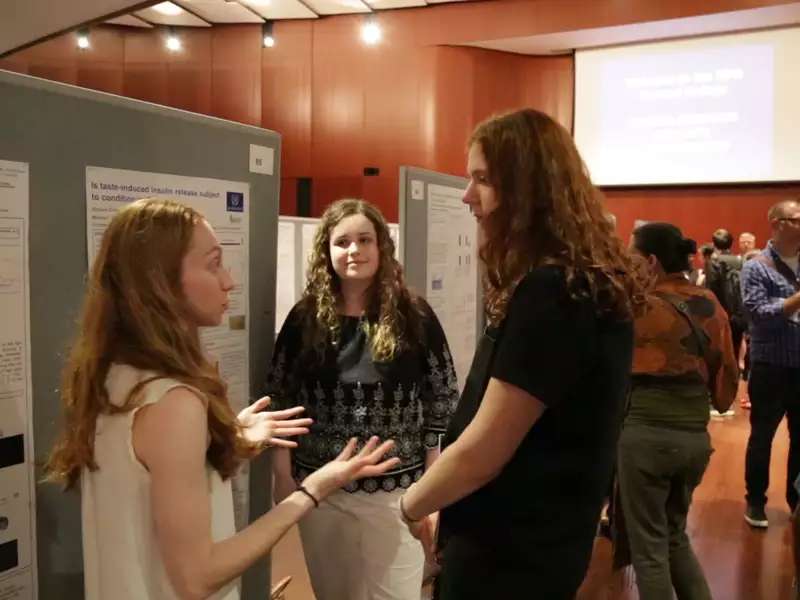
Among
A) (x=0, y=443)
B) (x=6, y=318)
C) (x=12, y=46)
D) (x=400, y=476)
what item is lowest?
(x=400, y=476)

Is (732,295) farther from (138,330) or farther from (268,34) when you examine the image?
(268,34)

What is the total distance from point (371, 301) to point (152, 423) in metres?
1.01

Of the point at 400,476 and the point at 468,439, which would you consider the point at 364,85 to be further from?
the point at 468,439

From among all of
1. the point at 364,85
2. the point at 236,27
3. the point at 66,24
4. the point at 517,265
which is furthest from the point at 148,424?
the point at 236,27

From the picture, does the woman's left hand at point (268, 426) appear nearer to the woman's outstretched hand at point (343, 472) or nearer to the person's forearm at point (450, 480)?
the woman's outstretched hand at point (343, 472)

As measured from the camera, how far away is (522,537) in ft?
3.77

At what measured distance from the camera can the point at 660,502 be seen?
7.50 feet

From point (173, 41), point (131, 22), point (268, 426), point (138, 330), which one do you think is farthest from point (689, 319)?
point (131, 22)

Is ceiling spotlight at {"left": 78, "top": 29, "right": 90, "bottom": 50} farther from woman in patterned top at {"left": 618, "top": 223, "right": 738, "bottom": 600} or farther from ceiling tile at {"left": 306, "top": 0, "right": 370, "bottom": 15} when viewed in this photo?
woman in patterned top at {"left": 618, "top": 223, "right": 738, "bottom": 600}

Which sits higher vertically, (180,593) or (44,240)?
(44,240)

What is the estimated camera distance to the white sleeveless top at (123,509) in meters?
0.98

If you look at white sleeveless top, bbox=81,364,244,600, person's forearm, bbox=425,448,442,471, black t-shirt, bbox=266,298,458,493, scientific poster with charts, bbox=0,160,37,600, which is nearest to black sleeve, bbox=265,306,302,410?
black t-shirt, bbox=266,298,458,493

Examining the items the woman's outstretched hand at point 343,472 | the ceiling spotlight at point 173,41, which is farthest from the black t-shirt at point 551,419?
the ceiling spotlight at point 173,41

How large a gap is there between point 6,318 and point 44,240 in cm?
15
